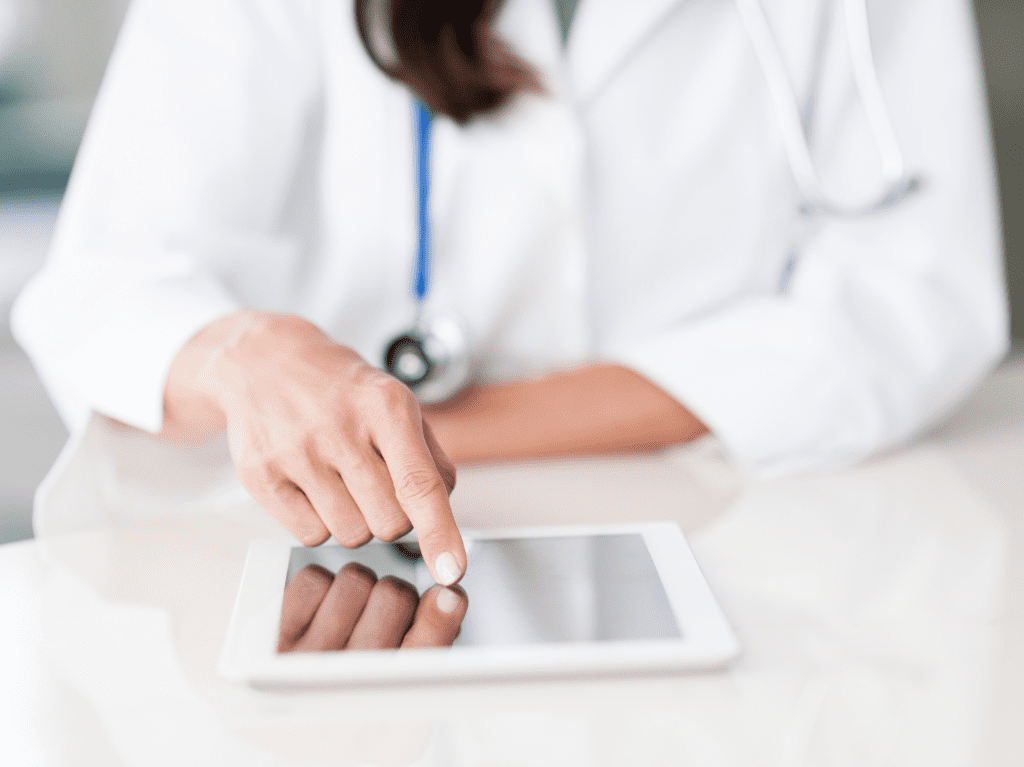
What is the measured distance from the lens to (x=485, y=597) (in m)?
0.40

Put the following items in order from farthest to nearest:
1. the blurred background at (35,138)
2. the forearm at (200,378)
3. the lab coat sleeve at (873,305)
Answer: the blurred background at (35,138) < the lab coat sleeve at (873,305) < the forearm at (200,378)

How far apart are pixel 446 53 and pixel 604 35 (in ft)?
0.45

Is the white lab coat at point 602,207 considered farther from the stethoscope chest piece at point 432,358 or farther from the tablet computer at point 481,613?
the tablet computer at point 481,613

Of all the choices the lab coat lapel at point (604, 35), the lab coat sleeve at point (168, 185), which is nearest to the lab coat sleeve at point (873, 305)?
the lab coat lapel at point (604, 35)

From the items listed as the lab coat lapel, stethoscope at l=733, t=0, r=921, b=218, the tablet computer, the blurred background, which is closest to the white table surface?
the tablet computer

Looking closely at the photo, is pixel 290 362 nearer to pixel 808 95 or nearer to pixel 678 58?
pixel 678 58

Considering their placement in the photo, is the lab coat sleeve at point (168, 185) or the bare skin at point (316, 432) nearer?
the bare skin at point (316, 432)

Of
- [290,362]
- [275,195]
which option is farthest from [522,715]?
[275,195]

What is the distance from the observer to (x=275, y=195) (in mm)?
779

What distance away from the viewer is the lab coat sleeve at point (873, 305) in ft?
2.19

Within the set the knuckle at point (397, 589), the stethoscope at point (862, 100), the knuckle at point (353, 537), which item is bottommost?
the knuckle at point (353, 537)

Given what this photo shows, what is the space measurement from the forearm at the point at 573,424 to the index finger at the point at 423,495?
0.73 ft

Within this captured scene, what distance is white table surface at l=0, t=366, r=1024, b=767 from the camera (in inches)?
12.2

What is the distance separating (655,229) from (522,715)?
54 cm
